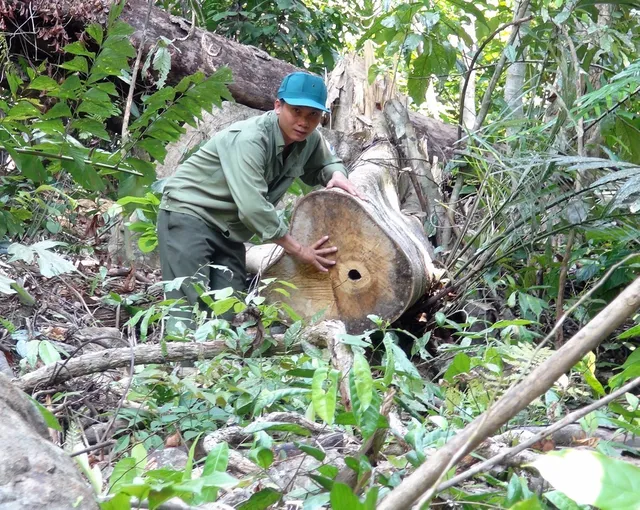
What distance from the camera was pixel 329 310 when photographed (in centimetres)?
423

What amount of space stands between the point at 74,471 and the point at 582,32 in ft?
13.6

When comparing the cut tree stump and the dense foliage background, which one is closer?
the dense foliage background

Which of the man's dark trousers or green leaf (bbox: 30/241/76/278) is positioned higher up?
green leaf (bbox: 30/241/76/278)

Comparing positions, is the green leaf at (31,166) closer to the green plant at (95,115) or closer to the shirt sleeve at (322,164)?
the green plant at (95,115)

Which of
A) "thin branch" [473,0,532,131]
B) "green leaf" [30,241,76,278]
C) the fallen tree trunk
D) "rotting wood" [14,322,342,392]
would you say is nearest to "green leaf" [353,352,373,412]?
"rotting wood" [14,322,342,392]

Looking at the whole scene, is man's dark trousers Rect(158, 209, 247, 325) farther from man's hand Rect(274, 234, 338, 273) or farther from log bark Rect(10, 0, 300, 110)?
log bark Rect(10, 0, 300, 110)

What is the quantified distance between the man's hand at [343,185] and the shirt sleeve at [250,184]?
376 mm

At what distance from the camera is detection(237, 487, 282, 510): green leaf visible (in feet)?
4.71

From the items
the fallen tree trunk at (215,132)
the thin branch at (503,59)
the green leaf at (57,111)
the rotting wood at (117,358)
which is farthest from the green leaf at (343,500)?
the fallen tree trunk at (215,132)

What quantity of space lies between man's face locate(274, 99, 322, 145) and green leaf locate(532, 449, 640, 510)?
3420mm

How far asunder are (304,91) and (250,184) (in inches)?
22.7

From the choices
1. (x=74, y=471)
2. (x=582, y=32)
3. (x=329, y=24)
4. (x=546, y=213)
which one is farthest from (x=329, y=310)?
(x=329, y=24)

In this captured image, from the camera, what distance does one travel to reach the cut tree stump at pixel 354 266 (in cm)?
404

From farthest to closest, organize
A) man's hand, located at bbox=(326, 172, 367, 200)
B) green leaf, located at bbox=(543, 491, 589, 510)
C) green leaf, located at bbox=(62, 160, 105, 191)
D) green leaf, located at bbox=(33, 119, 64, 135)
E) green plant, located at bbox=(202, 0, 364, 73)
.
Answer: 1. green plant, located at bbox=(202, 0, 364, 73)
2. man's hand, located at bbox=(326, 172, 367, 200)
3. green leaf, located at bbox=(62, 160, 105, 191)
4. green leaf, located at bbox=(33, 119, 64, 135)
5. green leaf, located at bbox=(543, 491, 589, 510)
